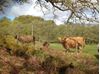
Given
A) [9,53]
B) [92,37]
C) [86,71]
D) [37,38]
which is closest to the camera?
[86,71]

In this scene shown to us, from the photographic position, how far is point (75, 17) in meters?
14.1

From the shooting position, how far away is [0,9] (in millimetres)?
17578

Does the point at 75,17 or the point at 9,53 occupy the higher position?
the point at 75,17

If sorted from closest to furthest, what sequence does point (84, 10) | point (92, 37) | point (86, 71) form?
point (86, 71), point (84, 10), point (92, 37)

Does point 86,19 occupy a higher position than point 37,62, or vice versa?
point 86,19

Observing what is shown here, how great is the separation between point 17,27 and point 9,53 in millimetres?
14613

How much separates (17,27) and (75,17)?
57.0 feet

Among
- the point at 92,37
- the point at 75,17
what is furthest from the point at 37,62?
the point at 92,37

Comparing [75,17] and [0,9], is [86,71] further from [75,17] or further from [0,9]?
[0,9]

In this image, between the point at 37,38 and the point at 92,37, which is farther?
the point at 37,38

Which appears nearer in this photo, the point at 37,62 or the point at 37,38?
the point at 37,62

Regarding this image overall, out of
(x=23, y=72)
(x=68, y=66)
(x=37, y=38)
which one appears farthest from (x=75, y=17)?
Result: (x=37, y=38)

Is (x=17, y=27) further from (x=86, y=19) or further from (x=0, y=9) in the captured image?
(x=86, y=19)

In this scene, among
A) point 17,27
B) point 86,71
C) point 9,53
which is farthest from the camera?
point 17,27
